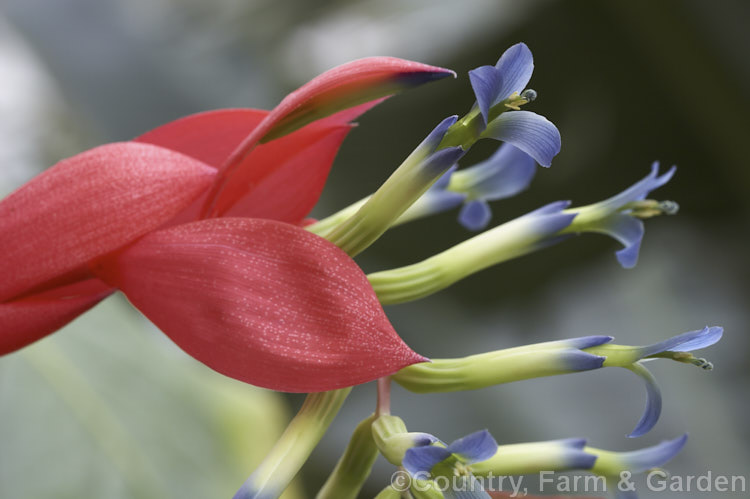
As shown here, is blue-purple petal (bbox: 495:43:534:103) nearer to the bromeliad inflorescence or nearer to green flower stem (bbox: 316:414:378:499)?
the bromeliad inflorescence

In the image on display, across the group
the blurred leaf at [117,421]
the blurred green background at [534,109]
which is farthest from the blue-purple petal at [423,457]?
the blurred green background at [534,109]

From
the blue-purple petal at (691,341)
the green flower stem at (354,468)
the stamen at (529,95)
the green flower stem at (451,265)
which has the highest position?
the stamen at (529,95)

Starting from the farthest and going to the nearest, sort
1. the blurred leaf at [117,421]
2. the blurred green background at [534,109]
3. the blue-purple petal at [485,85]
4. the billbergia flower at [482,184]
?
the blurred green background at [534,109] < the blurred leaf at [117,421] < the billbergia flower at [482,184] < the blue-purple petal at [485,85]

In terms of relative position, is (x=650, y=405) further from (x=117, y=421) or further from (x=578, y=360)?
(x=117, y=421)

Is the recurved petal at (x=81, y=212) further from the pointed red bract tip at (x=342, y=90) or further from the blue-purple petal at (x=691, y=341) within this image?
the blue-purple petal at (x=691, y=341)

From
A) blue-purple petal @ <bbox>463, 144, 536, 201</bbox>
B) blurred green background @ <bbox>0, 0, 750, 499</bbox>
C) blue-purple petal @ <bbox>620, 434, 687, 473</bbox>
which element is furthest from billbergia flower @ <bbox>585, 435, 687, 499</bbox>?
blurred green background @ <bbox>0, 0, 750, 499</bbox>

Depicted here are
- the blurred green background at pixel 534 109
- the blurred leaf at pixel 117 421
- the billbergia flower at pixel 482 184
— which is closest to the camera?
the billbergia flower at pixel 482 184
